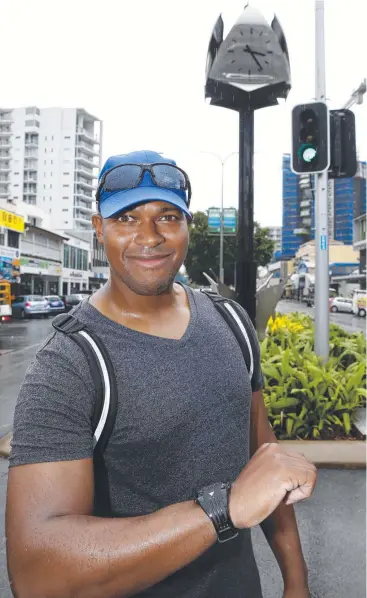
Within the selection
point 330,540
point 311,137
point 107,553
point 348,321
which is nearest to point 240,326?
point 107,553

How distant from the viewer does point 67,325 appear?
1.12 meters

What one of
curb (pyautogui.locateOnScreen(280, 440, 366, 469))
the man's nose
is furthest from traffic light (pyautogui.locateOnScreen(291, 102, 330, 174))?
the man's nose

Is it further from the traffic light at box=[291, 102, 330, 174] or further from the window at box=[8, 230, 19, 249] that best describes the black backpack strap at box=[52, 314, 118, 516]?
the window at box=[8, 230, 19, 249]

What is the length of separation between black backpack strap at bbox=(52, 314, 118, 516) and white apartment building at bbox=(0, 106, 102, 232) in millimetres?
85008

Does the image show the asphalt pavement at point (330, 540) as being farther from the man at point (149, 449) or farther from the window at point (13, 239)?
the window at point (13, 239)

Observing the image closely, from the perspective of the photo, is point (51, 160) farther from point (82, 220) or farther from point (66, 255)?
point (66, 255)

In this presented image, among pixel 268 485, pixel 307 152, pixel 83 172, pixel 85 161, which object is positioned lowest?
pixel 268 485

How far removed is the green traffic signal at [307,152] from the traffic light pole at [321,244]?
74 centimetres

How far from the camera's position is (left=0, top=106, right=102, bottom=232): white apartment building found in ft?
277

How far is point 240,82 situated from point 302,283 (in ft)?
152

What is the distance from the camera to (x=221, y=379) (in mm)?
1187

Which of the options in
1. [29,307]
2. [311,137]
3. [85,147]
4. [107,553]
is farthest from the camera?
[85,147]

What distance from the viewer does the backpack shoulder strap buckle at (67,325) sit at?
1.10 m

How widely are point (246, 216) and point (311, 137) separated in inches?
57.7
